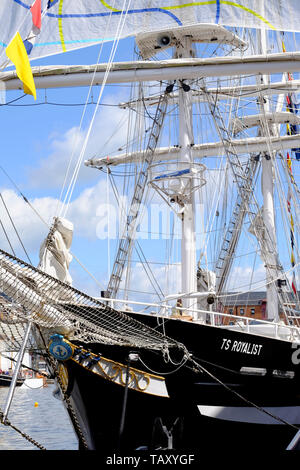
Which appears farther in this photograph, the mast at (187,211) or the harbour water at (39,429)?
the harbour water at (39,429)

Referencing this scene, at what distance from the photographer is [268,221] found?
28.5 meters

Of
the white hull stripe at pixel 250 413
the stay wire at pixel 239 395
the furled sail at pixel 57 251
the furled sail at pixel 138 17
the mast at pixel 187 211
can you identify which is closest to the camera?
the furled sail at pixel 57 251

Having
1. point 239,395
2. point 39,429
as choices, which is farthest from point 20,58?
point 39,429

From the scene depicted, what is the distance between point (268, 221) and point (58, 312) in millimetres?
19161

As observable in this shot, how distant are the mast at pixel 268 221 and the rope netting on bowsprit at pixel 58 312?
12149 mm

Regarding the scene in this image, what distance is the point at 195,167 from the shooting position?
58.0ft


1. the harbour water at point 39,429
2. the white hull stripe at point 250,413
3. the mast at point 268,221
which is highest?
the mast at point 268,221

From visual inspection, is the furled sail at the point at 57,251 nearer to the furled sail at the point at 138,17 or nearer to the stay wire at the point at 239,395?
the stay wire at the point at 239,395

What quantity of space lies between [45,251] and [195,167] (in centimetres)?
645

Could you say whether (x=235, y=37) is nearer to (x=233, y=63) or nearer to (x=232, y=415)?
(x=233, y=63)

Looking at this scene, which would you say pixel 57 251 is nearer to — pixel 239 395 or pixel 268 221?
pixel 239 395

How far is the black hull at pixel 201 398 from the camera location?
480 inches

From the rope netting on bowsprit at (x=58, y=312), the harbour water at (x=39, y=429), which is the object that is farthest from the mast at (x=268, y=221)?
the rope netting on bowsprit at (x=58, y=312)
